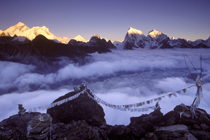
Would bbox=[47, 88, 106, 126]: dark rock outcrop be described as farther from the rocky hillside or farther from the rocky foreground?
the rocky hillside

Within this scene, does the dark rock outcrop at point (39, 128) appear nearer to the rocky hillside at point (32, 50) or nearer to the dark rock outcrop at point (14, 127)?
the dark rock outcrop at point (14, 127)

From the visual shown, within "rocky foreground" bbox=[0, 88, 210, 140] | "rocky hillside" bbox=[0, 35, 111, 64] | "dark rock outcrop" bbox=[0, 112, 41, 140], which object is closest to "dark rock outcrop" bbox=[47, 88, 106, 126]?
"dark rock outcrop" bbox=[0, 112, 41, 140]

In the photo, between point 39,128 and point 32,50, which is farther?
point 32,50

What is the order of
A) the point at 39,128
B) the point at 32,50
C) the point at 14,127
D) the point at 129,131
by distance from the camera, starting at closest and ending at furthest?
the point at 39,128 < the point at 129,131 < the point at 14,127 < the point at 32,50

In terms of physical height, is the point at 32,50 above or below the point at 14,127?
above

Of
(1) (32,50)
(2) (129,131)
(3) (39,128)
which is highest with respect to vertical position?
(1) (32,50)

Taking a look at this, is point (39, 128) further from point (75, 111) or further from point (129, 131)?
point (75, 111)

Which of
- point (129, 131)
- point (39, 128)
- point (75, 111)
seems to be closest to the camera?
point (39, 128)

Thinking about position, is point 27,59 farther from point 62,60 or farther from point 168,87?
point 168,87

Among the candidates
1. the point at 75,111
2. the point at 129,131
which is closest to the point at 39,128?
the point at 129,131

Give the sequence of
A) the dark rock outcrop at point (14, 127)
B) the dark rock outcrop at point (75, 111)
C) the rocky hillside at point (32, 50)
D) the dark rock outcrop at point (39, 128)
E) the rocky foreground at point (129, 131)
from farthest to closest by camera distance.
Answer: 1. the rocky hillside at point (32, 50)
2. the dark rock outcrop at point (75, 111)
3. the dark rock outcrop at point (14, 127)
4. the dark rock outcrop at point (39, 128)
5. the rocky foreground at point (129, 131)

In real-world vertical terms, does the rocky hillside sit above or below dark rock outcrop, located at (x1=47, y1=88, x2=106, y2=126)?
above

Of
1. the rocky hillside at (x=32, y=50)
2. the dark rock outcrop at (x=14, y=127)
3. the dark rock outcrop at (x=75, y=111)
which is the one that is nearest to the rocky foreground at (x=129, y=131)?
the dark rock outcrop at (x=14, y=127)

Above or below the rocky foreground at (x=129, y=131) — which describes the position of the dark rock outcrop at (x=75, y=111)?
below
